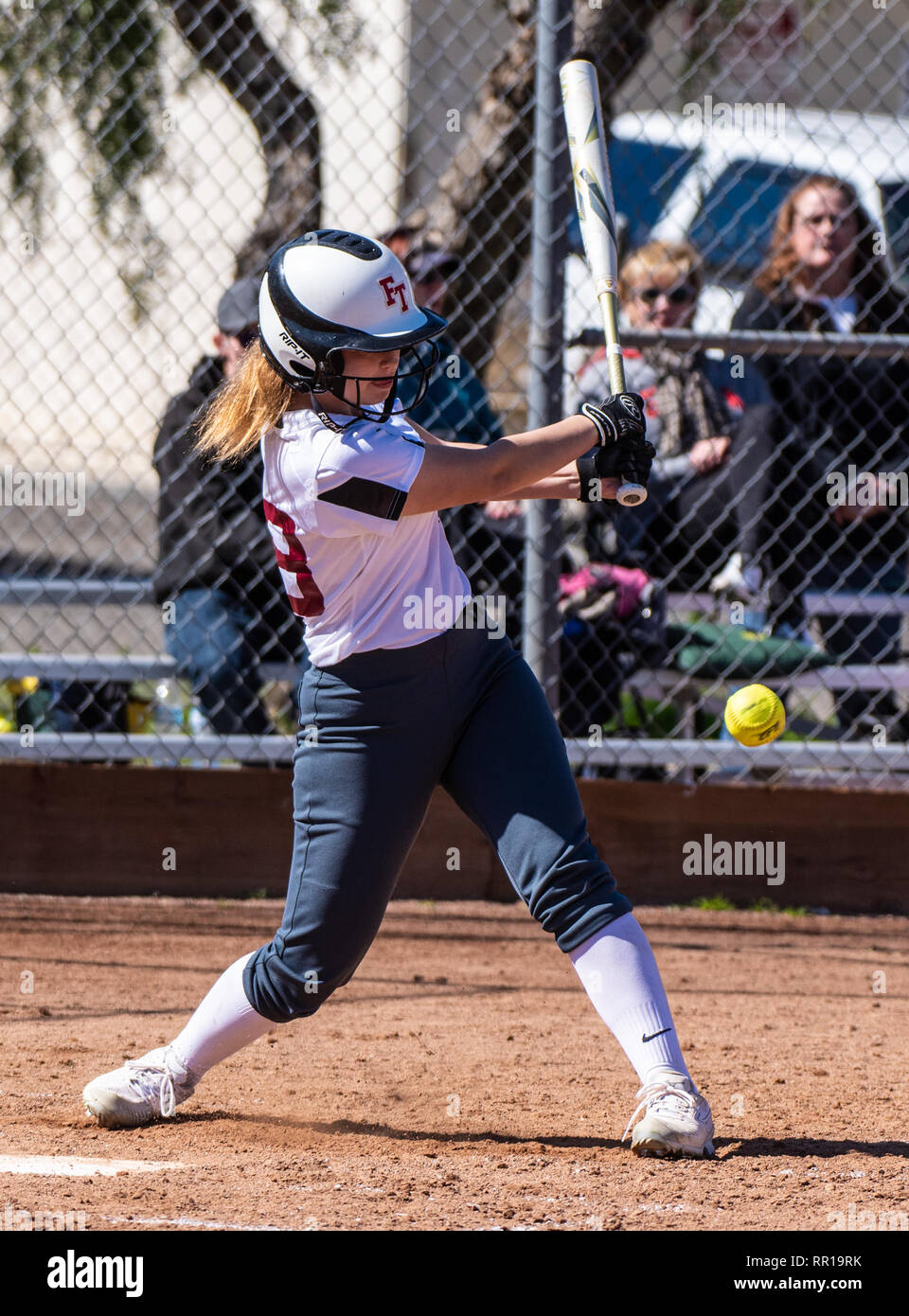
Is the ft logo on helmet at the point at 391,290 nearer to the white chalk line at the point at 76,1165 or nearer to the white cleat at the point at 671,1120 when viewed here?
the white cleat at the point at 671,1120

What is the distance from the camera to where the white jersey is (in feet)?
9.05

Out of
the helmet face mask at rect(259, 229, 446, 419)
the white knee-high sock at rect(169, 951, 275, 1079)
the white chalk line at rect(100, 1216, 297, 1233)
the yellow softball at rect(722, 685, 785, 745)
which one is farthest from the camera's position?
the yellow softball at rect(722, 685, 785, 745)

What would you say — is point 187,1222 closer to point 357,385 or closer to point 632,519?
point 357,385

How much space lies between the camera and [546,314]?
490 centimetres

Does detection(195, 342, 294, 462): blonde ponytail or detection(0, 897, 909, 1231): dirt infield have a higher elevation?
detection(195, 342, 294, 462): blonde ponytail

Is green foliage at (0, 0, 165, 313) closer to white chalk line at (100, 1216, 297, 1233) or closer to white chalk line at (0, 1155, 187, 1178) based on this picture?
white chalk line at (0, 1155, 187, 1178)

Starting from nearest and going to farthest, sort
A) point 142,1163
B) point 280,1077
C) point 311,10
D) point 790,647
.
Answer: point 142,1163, point 280,1077, point 790,647, point 311,10

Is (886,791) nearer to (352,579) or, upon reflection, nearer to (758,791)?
(758,791)

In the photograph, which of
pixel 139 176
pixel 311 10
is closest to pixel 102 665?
pixel 139 176

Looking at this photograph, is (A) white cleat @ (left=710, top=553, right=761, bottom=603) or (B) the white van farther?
(B) the white van

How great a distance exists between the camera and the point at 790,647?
17.8 feet

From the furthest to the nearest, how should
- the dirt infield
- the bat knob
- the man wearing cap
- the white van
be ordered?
1. the white van
2. the man wearing cap
3. the bat knob
4. the dirt infield

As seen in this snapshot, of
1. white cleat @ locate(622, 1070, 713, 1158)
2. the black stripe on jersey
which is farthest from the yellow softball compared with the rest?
the black stripe on jersey

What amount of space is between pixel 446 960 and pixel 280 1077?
119cm
